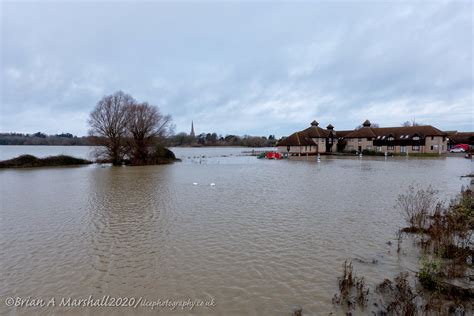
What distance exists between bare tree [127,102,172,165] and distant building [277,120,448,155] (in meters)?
33.3

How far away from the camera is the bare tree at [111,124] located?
3822 centimetres

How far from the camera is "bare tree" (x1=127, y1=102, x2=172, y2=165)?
39156 millimetres

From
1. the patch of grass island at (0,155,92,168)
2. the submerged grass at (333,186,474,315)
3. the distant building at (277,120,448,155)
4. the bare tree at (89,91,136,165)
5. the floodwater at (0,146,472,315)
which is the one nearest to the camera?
the submerged grass at (333,186,474,315)

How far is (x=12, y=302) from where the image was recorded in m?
4.95

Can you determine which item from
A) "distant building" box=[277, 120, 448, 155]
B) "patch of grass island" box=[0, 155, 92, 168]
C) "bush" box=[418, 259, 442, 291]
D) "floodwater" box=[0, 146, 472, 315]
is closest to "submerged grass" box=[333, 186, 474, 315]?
"bush" box=[418, 259, 442, 291]

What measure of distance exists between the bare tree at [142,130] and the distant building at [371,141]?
109ft

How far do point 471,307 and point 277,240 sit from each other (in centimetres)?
453

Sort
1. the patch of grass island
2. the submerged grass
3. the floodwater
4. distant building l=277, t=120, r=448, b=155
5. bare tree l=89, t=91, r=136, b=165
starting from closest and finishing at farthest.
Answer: the submerged grass < the floodwater < the patch of grass island < bare tree l=89, t=91, r=136, b=165 < distant building l=277, t=120, r=448, b=155

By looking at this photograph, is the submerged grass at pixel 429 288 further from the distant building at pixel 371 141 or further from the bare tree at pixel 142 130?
the distant building at pixel 371 141

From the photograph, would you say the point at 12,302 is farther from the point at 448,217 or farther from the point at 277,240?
the point at 448,217

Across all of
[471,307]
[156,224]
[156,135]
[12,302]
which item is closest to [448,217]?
[471,307]

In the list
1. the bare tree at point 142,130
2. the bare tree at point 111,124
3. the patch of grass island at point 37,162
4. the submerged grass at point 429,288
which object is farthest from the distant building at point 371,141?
the submerged grass at point 429,288

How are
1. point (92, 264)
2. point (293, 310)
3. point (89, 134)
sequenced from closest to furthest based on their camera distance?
point (293, 310) < point (92, 264) < point (89, 134)

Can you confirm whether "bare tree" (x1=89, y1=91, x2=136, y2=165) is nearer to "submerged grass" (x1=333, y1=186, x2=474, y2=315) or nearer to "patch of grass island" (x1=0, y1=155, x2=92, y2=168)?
"patch of grass island" (x1=0, y1=155, x2=92, y2=168)
